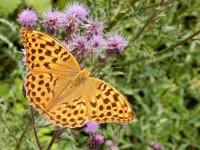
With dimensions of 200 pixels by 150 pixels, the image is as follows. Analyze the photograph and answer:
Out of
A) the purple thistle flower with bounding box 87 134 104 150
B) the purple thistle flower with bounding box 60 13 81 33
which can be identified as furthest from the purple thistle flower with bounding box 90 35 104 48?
the purple thistle flower with bounding box 87 134 104 150

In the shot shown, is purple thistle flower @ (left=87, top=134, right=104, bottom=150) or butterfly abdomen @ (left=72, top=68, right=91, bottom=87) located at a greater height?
butterfly abdomen @ (left=72, top=68, right=91, bottom=87)

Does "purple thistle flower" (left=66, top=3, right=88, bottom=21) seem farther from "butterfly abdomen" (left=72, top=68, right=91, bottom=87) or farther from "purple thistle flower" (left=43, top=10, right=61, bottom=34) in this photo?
"butterfly abdomen" (left=72, top=68, right=91, bottom=87)

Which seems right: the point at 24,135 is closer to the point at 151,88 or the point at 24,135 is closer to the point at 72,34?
the point at 72,34

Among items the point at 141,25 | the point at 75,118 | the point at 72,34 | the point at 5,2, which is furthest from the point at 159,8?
the point at 75,118

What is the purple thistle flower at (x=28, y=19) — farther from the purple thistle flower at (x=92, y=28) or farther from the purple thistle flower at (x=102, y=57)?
the purple thistle flower at (x=102, y=57)

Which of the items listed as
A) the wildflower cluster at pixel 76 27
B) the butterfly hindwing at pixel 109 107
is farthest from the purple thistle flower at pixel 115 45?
the butterfly hindwing at pixel 109 107

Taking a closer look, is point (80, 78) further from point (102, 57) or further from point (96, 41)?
point (102, 57)

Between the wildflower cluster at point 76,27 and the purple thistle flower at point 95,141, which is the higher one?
the wildflower cluster at point 76,27
